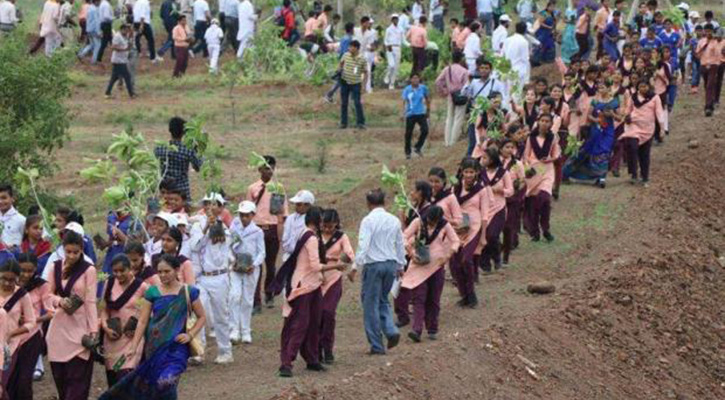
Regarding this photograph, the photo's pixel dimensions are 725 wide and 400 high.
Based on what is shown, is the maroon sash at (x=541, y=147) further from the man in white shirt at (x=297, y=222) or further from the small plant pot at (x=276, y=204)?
the man in white shirt at (x=297, y=222)

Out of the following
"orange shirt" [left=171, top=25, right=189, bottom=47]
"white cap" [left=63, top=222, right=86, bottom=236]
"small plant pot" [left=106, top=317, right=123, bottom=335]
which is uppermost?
"orange shirt" [left=171, top=25, right=189, bottom=47]

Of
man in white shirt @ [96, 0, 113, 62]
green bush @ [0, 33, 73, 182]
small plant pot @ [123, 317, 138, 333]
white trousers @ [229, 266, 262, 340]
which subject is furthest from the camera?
man in white shirt @ [96, 0, 113, 62]

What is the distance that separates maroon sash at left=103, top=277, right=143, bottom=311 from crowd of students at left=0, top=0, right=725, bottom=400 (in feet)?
0.04

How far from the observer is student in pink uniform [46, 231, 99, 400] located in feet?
41.1

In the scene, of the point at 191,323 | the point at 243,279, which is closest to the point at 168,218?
the point at 243,279

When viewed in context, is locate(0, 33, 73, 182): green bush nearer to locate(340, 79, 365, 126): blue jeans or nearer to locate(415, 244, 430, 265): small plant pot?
locate(340, 79, 365, 126): blue jeans

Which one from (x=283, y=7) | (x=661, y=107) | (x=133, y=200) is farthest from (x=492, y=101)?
(x=283, y=7)

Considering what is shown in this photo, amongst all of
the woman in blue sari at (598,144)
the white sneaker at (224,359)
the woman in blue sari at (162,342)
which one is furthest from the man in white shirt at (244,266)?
the woman in blue sari at (598,144)

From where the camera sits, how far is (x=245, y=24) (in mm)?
33406

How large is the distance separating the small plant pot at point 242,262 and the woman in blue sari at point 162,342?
116 inches

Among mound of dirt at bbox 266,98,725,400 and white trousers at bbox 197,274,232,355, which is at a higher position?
white trousers at bbox 197,274,232,355

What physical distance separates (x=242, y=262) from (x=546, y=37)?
1606 centimetres

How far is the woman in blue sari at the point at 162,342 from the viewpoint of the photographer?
11.9 m

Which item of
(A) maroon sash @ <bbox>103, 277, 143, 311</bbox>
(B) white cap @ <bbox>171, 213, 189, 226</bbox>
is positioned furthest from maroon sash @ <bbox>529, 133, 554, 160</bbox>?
(A) maroon sash @ <bbox>103, 277, 143, 311</bbox>
